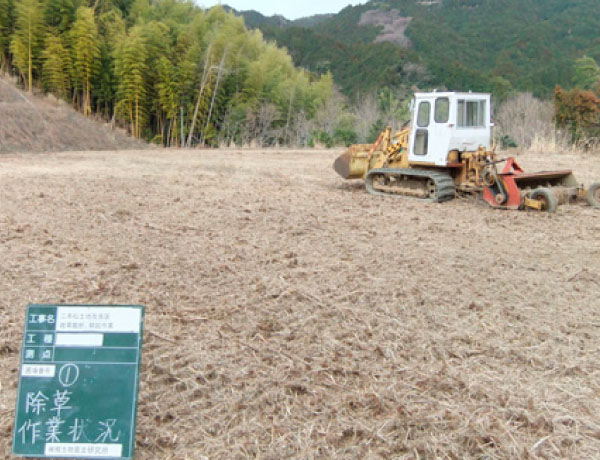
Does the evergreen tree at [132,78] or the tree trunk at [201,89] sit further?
the tree trunk at [201,89]

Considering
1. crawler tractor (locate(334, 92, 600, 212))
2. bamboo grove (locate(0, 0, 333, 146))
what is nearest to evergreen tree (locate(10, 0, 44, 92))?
bamboo grove (locate(0, 0, 333, 146))

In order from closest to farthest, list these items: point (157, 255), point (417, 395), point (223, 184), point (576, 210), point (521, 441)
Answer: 1. point (521, 441)
2. point (417, 395)
3. point (157, 255)
4. point (576, 210)
5. point (223, 184)

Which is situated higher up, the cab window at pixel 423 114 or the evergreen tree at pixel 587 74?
the evergreen tree at pixel 587 74

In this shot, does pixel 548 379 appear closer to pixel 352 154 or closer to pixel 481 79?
pixel 352 154

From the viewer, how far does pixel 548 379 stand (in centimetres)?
275

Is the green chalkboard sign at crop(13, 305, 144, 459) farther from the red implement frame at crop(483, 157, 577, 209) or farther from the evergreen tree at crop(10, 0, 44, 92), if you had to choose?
the evergreen tree at crop(10, 0, 44, 92)

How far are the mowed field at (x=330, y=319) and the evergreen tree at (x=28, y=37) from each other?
42.3ft

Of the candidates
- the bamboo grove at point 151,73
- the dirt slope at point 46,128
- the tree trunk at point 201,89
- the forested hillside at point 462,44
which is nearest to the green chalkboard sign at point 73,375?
the dirt slope at point 46,128

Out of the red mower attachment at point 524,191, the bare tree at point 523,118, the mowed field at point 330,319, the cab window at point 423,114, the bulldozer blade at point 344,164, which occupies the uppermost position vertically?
the bare tree at point 523,118

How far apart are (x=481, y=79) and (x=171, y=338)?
39.1 m

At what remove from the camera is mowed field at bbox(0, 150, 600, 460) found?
2.32m

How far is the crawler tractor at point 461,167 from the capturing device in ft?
24.0

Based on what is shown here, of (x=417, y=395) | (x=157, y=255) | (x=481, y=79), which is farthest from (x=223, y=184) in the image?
(x=481, y=79)

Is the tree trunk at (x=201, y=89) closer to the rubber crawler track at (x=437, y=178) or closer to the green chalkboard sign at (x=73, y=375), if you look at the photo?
the rubber crawler track at (x=437, y=178)
